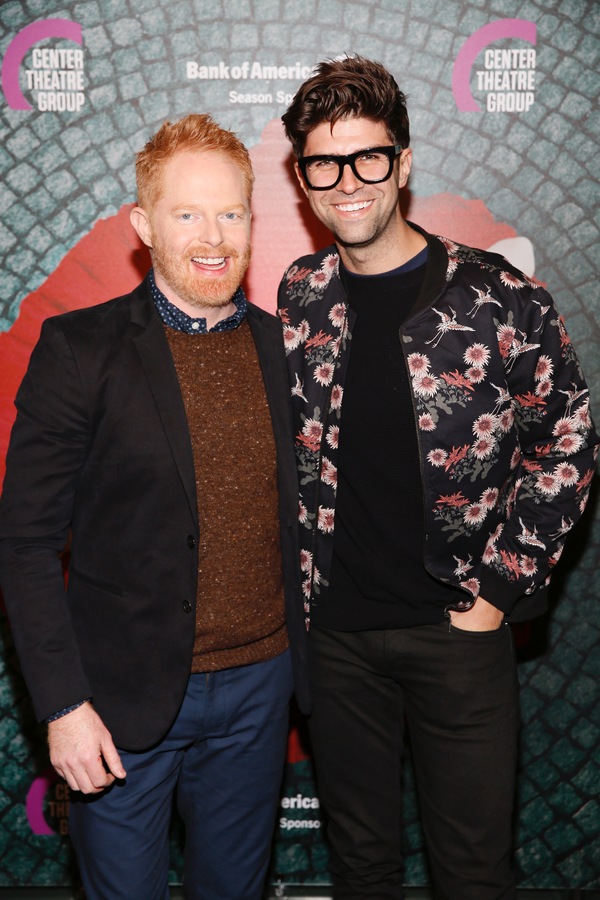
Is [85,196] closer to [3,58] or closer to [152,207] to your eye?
[3,58]

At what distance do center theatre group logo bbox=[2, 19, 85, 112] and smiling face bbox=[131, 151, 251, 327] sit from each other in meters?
0.91

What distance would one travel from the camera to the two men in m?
1.84

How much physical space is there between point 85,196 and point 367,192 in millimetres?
995

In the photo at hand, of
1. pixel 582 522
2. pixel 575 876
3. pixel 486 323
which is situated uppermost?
pixel 486 323

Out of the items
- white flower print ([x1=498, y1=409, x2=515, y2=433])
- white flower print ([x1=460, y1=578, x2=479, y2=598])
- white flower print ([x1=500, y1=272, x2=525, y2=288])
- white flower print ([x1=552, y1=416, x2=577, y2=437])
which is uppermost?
white flower print ([x1=500, y1=272, x2=525, y2=288])

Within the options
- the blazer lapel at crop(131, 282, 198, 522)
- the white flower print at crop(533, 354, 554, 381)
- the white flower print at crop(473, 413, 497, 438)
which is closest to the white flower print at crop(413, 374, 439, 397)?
the white flower print at crop(473, 413, 497, 438)

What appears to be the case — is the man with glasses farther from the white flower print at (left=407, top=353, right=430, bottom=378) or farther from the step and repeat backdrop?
the step and repeat backdrop

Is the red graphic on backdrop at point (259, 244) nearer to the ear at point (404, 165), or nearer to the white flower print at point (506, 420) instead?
the ear at point (404, 165)

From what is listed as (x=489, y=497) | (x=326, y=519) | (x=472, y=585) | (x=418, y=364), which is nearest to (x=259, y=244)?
(x=418, y=364)

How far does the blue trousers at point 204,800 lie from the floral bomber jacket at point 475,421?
0.34 meters

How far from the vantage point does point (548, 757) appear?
2.92 metres

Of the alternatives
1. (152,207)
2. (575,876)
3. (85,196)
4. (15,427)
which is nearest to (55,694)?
(15,427)

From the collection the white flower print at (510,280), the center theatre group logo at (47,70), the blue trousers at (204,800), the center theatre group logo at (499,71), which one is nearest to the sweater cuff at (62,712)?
the blue trousers at (204,800)

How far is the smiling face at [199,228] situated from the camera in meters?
1.95
